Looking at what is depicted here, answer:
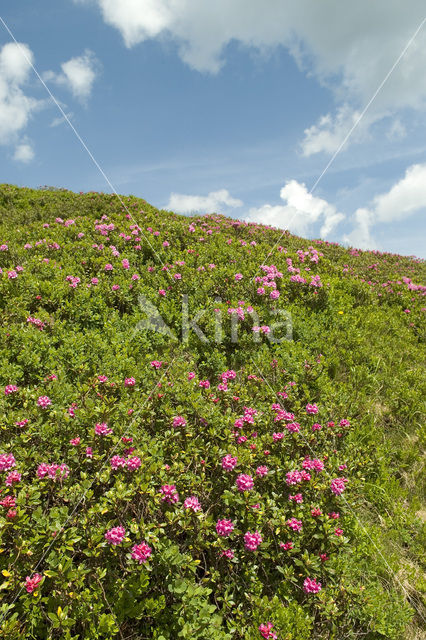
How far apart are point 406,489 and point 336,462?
1411mm

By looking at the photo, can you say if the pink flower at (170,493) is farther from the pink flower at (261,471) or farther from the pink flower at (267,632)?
the pink flower at (267,632)

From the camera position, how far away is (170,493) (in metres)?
3.74

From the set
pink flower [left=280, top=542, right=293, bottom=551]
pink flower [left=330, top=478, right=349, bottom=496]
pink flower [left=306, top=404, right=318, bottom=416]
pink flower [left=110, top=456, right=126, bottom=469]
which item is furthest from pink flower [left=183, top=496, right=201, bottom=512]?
pink flower [left=306, top=404, right=318, bottom=416]

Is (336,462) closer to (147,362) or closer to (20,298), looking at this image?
(147,362)

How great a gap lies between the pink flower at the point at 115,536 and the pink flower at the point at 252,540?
125cm

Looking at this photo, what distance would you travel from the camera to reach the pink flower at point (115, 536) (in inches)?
128

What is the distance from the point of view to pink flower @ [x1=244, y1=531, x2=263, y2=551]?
142 inches

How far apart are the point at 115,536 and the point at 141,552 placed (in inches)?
11.1

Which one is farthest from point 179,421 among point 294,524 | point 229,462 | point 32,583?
point 32,583

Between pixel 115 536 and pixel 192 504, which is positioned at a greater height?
pixel 192 504

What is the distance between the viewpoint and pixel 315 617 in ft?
12.1

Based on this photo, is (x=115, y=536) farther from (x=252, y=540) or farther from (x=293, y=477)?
(x=293, y=477)

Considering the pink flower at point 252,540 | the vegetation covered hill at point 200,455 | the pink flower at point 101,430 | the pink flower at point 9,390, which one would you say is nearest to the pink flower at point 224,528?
the vegetation covered hill at point 200,455

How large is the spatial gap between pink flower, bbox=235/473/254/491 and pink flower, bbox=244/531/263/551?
433mm
